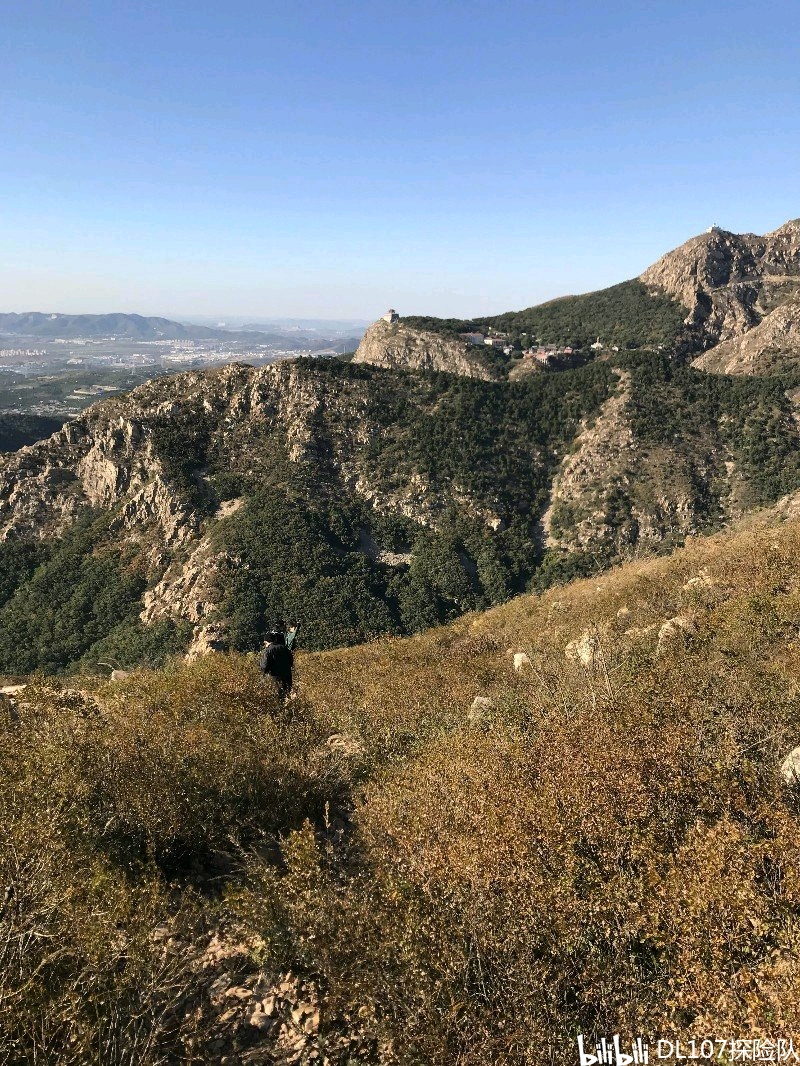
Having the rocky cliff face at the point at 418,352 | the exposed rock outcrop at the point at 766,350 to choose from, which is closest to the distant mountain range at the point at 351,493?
the exposed rock outcrop at the point at 766,350

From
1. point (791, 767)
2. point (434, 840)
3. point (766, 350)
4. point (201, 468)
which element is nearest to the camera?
point (434, 840)

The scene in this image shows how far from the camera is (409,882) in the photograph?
194 inches

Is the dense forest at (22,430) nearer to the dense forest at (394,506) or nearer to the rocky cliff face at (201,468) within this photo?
the rocky cliff face at (201,468)

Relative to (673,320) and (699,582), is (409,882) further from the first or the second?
(673,320)

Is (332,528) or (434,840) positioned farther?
(332,528)

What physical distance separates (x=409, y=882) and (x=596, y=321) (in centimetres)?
14666

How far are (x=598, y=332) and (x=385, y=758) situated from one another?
136328mm

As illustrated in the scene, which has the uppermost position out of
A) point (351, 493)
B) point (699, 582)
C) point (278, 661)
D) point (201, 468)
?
point (201, 468)

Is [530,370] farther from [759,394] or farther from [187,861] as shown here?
[187,861]

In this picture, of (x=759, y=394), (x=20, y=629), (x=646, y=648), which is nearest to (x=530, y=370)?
(x=759, y=394)

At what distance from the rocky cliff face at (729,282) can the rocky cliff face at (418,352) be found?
158ft

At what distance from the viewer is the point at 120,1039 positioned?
3.82 metres

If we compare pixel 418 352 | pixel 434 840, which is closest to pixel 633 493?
pixel 418 352

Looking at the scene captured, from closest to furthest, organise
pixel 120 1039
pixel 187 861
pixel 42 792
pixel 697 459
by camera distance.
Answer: pixel 120 1039 < pixel 42 792 < pixel 187 861 < pixel 697 459
